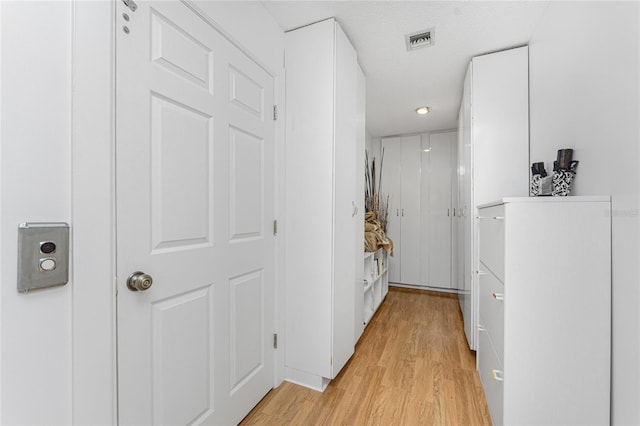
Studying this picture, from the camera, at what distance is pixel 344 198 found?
6.16 feet

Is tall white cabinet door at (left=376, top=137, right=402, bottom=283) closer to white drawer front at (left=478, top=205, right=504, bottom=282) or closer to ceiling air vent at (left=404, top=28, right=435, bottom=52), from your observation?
Result: ceiling air vent at (left=404, top=28, right=435, bottom=52)

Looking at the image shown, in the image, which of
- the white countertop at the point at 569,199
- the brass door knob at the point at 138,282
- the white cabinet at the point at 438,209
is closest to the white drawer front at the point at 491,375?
the white countertop at the point at 569,199

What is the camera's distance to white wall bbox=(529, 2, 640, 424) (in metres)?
Answer: 0.90

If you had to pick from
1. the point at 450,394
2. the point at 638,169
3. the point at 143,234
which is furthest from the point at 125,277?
the point at 450,394

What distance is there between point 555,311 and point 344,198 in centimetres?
121

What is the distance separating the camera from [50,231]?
28.6 inches

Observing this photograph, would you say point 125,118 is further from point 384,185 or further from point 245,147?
point 384,185

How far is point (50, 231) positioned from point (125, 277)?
26cm

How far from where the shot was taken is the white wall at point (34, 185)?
0.66m

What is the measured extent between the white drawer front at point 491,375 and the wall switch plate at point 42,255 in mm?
1658

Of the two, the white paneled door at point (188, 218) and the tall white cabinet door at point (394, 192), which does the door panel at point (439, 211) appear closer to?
the tall white cabinet door at point (394, 192)

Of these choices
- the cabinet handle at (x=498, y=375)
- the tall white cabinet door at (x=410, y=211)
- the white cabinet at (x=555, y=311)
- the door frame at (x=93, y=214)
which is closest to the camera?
the door frame at (x=93, y=214)

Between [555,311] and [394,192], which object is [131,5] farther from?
[394,192]

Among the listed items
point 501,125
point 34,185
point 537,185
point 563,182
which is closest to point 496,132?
point 501,125
